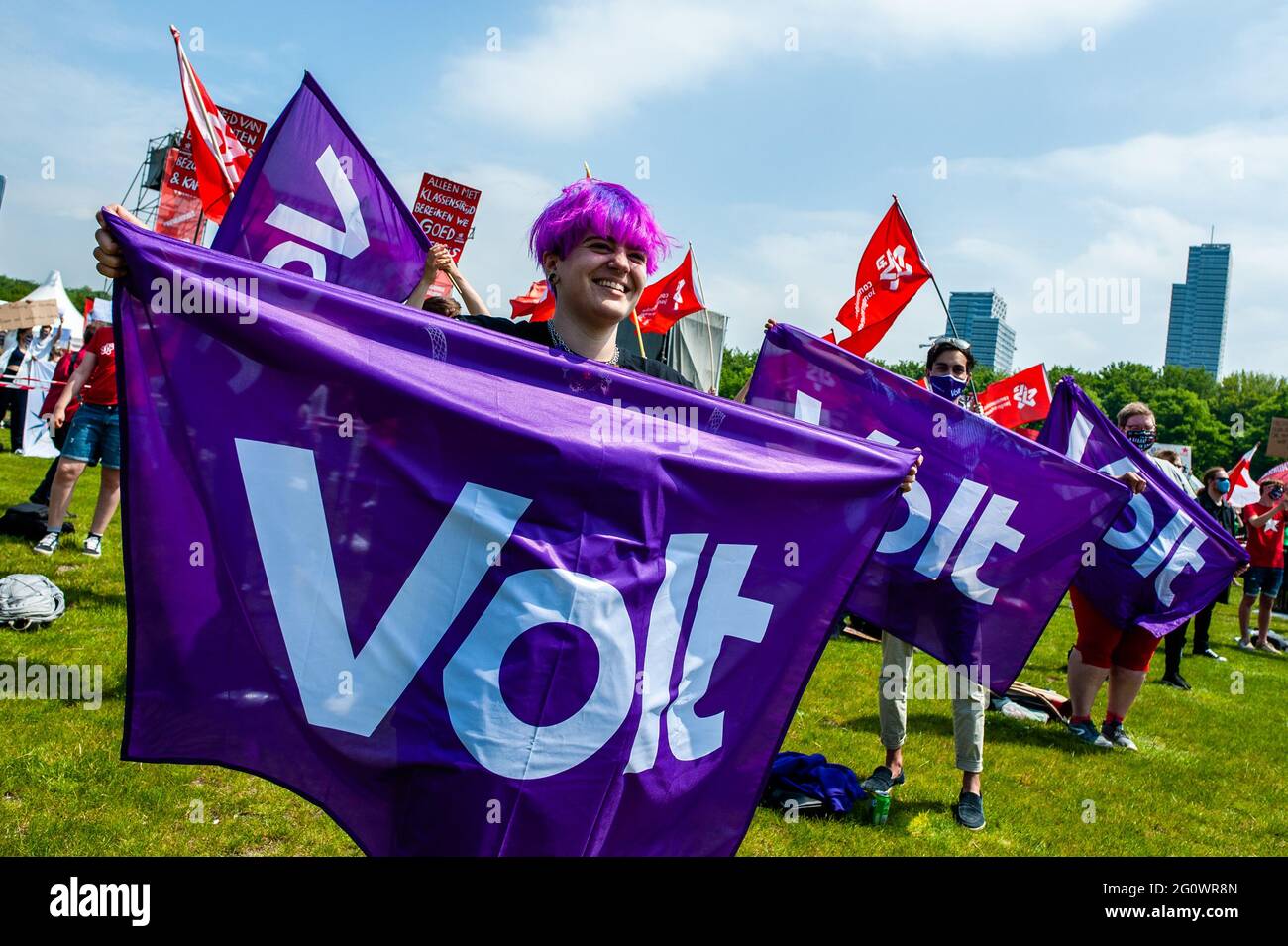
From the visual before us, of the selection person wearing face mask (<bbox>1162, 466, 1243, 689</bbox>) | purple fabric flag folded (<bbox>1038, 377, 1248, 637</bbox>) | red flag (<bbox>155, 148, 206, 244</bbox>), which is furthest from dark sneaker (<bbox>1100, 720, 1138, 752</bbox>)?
red flag (<bbox>155, 148, 206, 244</bbox>)

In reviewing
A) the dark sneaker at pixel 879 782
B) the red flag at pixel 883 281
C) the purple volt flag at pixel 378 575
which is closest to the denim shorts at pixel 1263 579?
the red flag at pixel 883 281

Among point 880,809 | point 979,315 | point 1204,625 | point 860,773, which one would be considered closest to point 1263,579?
point 1204,625

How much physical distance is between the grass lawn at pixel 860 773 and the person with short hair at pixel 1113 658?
206 mm

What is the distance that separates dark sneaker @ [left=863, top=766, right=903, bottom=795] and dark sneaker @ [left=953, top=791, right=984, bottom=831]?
0.36 metres

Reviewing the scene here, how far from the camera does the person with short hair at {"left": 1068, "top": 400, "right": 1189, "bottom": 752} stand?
6637 mm

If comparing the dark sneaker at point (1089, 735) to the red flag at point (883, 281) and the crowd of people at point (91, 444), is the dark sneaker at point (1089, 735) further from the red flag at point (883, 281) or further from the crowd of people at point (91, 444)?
the crowd of people at point (91, 444)

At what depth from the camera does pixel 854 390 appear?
5.06 m

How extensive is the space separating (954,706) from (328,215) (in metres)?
4.11

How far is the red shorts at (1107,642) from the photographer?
21.7ft

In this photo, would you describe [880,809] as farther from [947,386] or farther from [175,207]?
[175,207]

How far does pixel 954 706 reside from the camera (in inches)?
192
